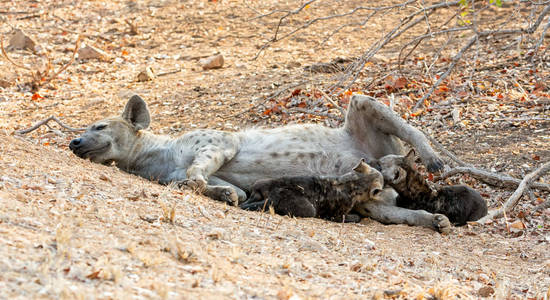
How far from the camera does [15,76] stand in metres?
9.06

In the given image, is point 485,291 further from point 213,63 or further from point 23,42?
point 23,42

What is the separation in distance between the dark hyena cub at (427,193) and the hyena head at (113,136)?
78.3 inches

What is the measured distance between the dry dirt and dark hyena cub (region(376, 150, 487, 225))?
15 centimetres

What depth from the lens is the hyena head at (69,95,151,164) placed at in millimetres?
5148

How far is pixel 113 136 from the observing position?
5.33m

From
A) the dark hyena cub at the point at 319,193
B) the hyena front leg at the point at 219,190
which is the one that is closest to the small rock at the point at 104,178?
the hyena front leg at the point at 219,190

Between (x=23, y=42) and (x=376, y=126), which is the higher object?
(x=376, y=126)

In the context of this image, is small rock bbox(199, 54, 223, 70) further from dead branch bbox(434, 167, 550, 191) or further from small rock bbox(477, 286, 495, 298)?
small rock bbox(477, 286, 495, 298)

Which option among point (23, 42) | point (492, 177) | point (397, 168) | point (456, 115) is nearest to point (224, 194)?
point (397, 168)

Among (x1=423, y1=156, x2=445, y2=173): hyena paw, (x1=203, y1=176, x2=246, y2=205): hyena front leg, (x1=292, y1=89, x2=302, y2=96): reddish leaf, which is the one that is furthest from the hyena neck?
(x1=292, y1=89, x2=302, y2=96): reddish leaf

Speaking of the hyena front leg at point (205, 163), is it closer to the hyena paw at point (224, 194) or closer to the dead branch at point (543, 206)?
the hyena paw at point (224, 194)

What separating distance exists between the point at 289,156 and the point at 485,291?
7.79 ft

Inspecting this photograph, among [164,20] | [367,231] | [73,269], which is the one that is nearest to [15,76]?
[164,20]

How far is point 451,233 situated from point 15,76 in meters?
6.75
